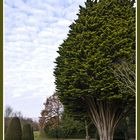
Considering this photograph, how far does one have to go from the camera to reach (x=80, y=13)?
67.9 feet

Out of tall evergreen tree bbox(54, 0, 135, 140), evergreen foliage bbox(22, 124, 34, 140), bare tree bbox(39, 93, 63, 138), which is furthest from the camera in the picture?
bare tree bbox(39, 93, 63, 138)

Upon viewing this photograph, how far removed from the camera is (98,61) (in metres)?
19.0

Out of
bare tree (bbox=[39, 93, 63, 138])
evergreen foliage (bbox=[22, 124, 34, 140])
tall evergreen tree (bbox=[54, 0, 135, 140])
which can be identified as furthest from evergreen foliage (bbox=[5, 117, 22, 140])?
bare tree (bbox=[39, 93, 63, 138])

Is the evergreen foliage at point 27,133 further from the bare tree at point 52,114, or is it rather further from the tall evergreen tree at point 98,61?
Result: the tall evergreen tree at point 98,61

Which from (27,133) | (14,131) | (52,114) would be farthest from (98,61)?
(52,114)

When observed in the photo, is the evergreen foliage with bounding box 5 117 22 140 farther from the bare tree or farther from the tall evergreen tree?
the bare tree

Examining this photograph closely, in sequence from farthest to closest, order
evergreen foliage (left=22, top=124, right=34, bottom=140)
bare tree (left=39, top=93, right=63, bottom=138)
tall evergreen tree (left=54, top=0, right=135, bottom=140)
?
bare tree (left=39, top=93, right=63, bottom=138) < evergreen foliage (left=22, top=124, right=34, bottom=140) < tall evergreen tree (left=54, top=0, right=135, bottom=140)

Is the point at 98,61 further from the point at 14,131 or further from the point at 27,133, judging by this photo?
the point at 27,133

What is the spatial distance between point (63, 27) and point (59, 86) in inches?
160

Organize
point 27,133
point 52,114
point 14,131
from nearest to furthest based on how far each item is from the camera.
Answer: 1. point 14,131
2. point 27,133
3. point 52,114

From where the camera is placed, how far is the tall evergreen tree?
1872 cm

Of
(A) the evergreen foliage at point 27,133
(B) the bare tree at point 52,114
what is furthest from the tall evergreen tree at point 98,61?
(B) the bare tree at point 52,114

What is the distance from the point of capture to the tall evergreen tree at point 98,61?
61.4ft
